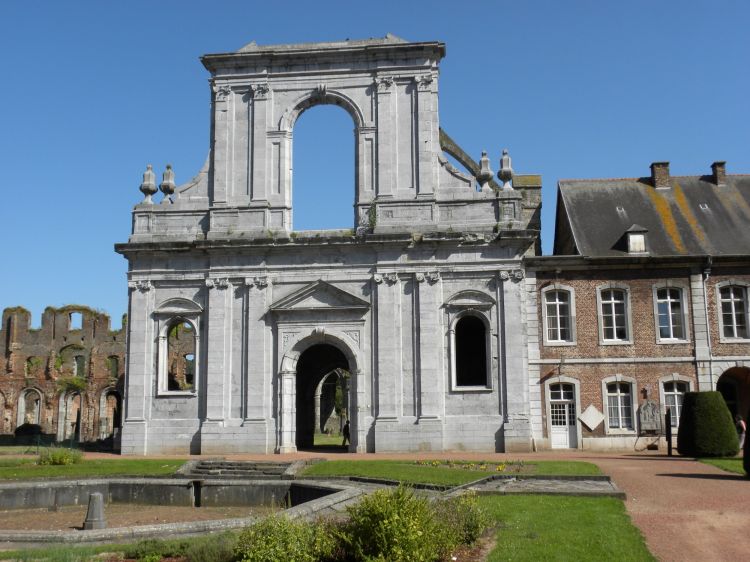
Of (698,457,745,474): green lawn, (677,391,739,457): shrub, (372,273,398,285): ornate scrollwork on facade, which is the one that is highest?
(372,273,398,285): ornate scrollwork on facade

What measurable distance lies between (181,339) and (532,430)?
89.2 ft

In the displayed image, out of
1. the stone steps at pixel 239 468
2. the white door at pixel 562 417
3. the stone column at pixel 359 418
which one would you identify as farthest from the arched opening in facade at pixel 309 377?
the white door at pixel 562 417

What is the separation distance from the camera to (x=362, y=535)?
9.80 meters

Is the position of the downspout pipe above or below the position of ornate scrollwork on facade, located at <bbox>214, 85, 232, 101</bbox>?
below

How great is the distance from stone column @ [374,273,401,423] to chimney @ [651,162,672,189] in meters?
13.0

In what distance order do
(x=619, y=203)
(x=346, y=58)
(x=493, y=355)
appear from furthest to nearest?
(x=619, y=203) → (x=346, y=58) → (x=493, y=355)

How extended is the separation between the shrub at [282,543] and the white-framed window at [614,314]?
65.2 ft

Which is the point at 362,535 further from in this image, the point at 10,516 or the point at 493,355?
the point at 493,355

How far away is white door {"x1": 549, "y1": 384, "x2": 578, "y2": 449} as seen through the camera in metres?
27.4

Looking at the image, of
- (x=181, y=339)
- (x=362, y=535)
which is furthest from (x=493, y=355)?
(x=181, y=339)

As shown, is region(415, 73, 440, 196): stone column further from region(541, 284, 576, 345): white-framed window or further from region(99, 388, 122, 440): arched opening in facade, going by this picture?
region(99, 388, 122, 440): arched opening in facade

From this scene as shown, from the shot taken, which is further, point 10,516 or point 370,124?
point 370,124

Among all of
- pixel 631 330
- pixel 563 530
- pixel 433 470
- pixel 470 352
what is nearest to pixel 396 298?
pixel 470 352

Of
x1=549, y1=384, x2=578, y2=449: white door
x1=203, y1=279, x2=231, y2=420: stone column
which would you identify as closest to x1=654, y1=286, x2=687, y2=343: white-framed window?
x1=549, y1=384, x2=578, y2=449: white door
